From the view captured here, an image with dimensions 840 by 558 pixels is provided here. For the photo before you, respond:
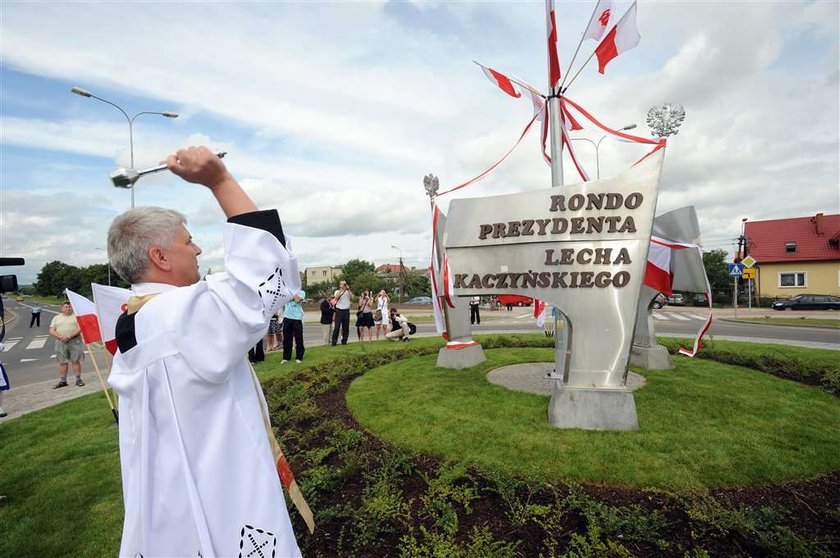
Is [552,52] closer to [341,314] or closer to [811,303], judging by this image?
[341,314]

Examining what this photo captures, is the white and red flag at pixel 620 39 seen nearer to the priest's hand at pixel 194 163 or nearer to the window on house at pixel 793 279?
the priest's hand at pixel 194 163

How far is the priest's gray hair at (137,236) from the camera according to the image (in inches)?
64.7

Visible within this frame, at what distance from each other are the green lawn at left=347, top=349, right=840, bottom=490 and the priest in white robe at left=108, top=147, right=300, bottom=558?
325 cm

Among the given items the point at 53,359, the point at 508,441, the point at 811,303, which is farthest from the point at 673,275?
the point at 811,303

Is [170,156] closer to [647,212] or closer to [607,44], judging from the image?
[647,212]

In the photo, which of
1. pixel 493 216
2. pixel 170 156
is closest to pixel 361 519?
pixel 170 156

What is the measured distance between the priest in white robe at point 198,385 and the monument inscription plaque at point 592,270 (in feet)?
15.5

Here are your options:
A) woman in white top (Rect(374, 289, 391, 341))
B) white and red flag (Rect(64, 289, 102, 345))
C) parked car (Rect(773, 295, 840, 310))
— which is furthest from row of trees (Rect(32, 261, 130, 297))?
parked car (Rect(773, 295, 840, 310))

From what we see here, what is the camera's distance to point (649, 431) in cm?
530

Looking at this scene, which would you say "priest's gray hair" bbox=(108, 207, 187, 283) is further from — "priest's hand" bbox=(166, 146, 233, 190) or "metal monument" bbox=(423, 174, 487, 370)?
"metal monument" bbox=(423, 174, 487, 370)

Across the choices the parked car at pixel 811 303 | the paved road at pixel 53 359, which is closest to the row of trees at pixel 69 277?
the paved road at pixel 53 359

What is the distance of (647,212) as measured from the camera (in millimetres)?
5547

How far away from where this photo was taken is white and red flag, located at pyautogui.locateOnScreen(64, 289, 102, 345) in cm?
603

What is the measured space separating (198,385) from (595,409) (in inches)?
201
